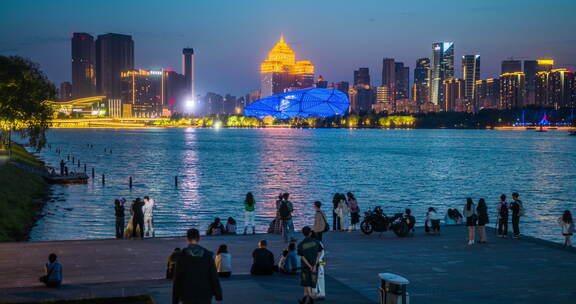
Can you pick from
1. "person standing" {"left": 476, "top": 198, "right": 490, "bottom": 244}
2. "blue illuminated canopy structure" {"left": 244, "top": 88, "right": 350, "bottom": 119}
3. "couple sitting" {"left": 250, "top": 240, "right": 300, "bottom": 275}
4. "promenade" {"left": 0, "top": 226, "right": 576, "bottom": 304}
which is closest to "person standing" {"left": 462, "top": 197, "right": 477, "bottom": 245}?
"person standing" {"left": 476, "top": 198, "right": 490, "bottom": 244}

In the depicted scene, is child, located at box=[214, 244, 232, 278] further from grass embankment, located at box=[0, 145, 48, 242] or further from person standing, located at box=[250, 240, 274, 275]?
grass embankment, located at box=[0, 145, 48, 242]

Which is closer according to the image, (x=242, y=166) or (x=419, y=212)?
(x=419, y=212)

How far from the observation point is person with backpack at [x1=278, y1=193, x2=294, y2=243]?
2064 cm

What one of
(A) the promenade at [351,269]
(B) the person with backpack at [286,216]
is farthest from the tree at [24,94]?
(B) the person with backpack at [286,216]

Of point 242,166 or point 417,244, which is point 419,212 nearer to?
point 417,244

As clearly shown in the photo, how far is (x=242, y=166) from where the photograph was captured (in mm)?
90125

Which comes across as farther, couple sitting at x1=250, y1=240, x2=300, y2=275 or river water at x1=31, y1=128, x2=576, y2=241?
river water at x1=31, y1=128, x2=576, y2=241

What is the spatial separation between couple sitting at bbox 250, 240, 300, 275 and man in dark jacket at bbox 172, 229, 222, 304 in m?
6.52

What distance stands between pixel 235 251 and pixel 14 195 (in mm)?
25285

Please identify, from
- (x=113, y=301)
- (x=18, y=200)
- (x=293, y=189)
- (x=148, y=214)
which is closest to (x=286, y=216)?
(x=148, y=214)

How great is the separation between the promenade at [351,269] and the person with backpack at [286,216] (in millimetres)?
489

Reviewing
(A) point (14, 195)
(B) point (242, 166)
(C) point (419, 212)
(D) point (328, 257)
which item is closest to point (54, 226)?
(A) point (14, 195)

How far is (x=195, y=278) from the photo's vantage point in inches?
349

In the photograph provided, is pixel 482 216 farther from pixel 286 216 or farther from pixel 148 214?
pixel 148 214
